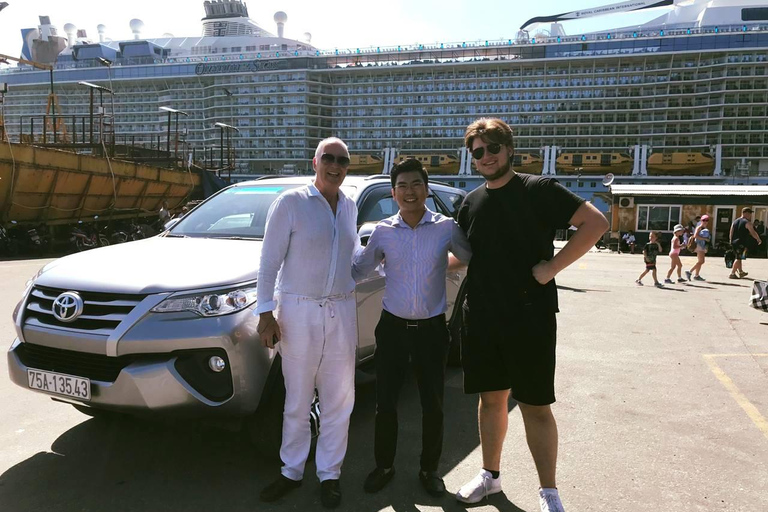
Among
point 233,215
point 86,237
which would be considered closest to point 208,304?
point 233,215

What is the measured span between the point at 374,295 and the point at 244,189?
132 centimetres

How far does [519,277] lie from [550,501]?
1.00 m

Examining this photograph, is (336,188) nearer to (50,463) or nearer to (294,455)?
(294,455)

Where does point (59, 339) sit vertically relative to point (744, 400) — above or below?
above

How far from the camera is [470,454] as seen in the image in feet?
10.6

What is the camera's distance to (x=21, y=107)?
92.4 metres

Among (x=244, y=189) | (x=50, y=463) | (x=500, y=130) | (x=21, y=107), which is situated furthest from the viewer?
(x=21, y=107)

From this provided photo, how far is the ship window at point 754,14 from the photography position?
76000 millimetres

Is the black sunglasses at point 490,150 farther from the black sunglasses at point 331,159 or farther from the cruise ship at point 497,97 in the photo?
the cruise ship at point 497,97

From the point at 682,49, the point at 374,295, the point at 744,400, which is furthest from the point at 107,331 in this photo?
the point at 682,49

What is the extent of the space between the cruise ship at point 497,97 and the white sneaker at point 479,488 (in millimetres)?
65856

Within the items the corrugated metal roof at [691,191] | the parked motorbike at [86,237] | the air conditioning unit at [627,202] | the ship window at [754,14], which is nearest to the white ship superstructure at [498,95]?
the ship window at [754,14]

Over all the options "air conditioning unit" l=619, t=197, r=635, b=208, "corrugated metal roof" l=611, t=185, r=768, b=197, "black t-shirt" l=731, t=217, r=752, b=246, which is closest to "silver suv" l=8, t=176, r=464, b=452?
"black t-shirt" l=731, t=217, r=752, b=246

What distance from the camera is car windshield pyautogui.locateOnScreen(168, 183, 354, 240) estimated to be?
368cm
